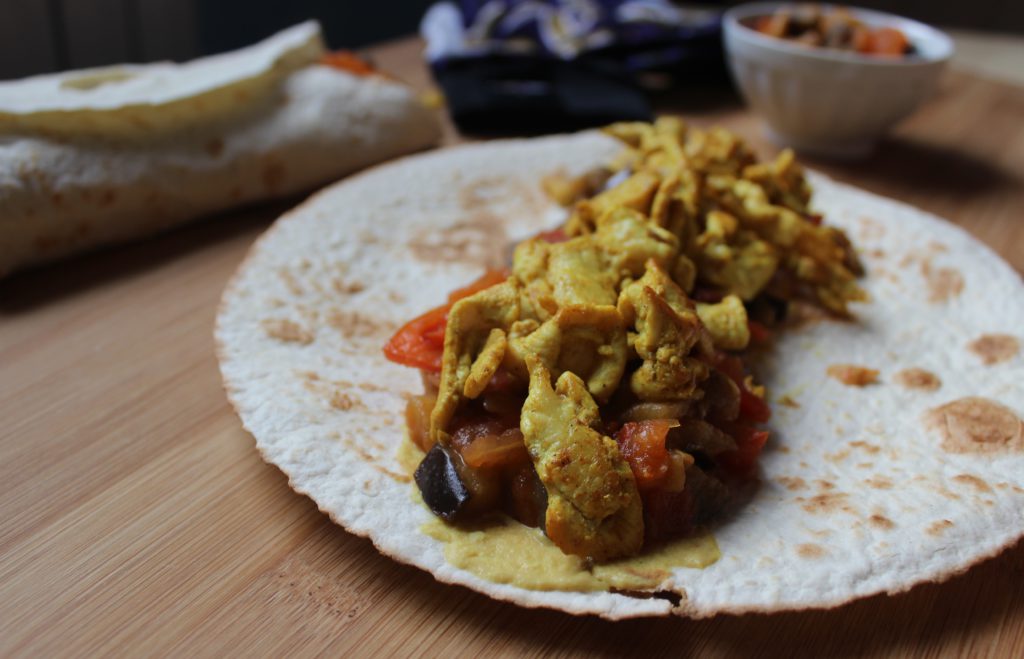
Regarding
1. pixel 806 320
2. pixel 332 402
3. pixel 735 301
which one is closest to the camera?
pixel 332 402

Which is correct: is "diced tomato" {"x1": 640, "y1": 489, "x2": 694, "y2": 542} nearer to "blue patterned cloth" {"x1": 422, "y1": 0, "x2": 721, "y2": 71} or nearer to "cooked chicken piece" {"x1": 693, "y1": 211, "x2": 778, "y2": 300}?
"cooked chicken piece" {"x1": 693, "y1": 211, "x2": 778, "y2": 300}

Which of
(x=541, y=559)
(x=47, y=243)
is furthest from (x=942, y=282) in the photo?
(x=47, y=243)

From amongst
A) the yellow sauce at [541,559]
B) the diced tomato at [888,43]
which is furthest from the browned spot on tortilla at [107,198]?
the diced tomato at [888,43]

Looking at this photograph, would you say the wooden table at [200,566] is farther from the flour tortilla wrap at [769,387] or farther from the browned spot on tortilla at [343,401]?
the browned spot on tortilla at [343,401]

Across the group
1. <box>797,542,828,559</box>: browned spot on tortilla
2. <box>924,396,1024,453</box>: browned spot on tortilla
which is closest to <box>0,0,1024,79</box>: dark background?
<box>924,396,1024,453</box>: browned spot on tortilla

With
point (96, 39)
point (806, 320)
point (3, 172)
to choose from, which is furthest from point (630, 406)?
point (96, 39)

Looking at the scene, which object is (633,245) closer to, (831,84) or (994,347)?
(994,347)

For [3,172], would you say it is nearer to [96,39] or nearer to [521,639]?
[521,639]
